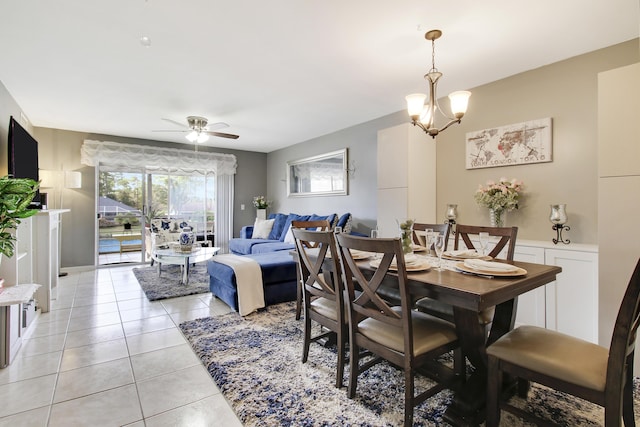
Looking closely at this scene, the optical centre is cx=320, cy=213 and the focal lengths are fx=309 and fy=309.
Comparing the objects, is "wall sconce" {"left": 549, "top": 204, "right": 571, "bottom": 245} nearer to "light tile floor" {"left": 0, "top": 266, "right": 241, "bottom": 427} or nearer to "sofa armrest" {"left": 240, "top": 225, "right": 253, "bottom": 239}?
"light tile floor" {"left": 0, "top": 266, "right": 241, "bottom": 427}

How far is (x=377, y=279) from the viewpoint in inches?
62.6

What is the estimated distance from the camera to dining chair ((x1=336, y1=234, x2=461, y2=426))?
4.87 feet

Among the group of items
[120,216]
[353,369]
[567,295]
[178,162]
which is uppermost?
[178,162]

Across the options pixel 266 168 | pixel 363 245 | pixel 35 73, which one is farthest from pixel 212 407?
pixel 266 168

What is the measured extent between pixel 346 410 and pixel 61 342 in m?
2.42

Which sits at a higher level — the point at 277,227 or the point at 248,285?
the point at 277,227

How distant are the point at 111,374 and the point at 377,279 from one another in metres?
1.91

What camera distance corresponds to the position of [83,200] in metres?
5.54

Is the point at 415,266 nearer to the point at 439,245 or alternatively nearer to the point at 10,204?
the point at 439,245

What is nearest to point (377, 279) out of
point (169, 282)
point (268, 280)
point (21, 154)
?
point (268, 280)

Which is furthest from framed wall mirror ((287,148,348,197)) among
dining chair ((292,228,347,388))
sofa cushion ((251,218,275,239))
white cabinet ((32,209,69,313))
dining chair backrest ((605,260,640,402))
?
dining chair backrest ((605,260,640,402))

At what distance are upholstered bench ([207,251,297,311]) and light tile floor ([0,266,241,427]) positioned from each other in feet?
0.77

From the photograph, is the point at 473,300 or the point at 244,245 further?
the point at 244,245

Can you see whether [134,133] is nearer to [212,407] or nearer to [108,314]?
[108,314]
